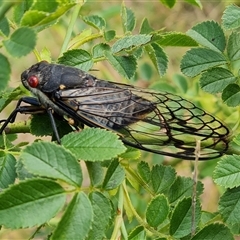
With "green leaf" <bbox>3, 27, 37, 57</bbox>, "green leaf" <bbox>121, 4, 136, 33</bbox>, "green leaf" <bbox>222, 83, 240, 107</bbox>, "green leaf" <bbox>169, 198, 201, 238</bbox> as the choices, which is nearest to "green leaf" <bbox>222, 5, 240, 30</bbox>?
"green leaf" <bbox>222, 83, 240, 107</bbox>

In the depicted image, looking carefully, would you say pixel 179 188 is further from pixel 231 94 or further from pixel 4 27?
pixel 4 27

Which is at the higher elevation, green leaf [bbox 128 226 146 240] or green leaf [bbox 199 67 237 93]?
green leaf [bbox 199 67 237 93]

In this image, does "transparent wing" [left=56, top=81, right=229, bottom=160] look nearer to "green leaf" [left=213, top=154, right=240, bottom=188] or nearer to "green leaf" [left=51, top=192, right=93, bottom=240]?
"green leaf" [left=213, top=154, right=240, bottom=188]

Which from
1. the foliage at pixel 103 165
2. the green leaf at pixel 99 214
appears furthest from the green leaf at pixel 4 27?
the green leaf at pixel 99 214

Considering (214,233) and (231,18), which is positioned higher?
(231,18)

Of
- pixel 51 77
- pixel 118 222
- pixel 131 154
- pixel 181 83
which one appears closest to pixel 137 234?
pixel 118 222

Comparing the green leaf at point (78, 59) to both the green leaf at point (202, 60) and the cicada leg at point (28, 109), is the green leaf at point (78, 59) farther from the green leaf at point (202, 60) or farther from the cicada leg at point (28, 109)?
the green leaf at point (202, 60)
